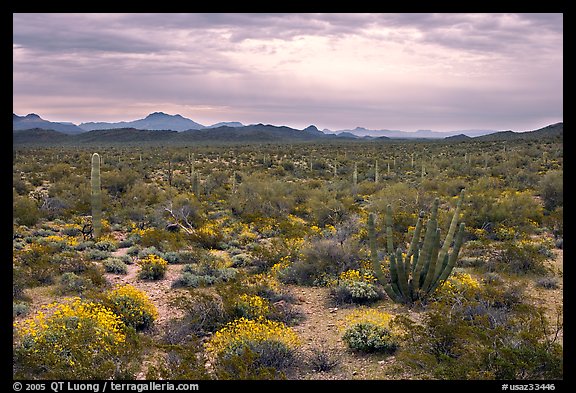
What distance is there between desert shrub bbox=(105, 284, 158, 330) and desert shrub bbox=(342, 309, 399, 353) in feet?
11.6

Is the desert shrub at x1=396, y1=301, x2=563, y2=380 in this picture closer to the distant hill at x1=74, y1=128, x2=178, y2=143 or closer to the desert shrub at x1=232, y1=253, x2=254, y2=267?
the desert shrub at x1=232, y1=253, x2=254, y2=267

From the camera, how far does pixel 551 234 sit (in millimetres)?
14844

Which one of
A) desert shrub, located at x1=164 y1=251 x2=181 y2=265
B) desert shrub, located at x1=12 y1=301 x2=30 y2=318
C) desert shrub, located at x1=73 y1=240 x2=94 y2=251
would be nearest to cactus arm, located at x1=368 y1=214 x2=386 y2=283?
desert shrub, located at x1=164 y1=251 x2=181 y2=265

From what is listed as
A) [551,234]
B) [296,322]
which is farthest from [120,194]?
[551,234]

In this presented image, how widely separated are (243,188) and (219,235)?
27.3 feet

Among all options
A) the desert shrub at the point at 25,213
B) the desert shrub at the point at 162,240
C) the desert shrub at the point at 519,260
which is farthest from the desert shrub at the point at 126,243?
the desert shrub at the point at 519,260

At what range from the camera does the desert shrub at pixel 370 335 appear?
22.1ft

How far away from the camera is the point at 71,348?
588 cm

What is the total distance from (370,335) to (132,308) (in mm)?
4254

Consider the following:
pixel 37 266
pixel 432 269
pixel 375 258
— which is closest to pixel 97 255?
pixel 37 266

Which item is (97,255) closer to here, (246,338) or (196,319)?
(196,319)

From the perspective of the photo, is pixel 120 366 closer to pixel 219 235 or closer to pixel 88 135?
pixel 219 235

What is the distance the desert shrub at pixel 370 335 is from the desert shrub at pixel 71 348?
345cm
